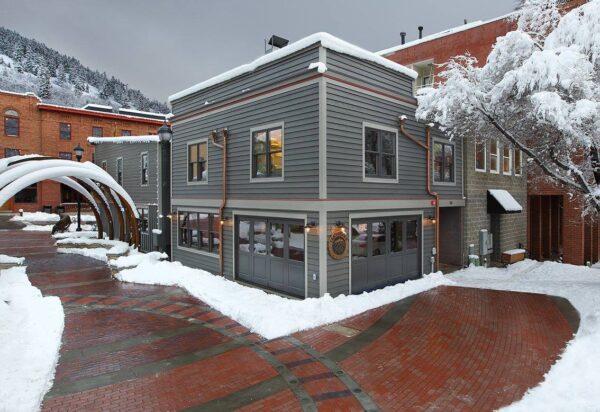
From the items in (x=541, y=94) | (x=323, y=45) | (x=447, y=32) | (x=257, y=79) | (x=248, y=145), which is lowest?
(x=248, y=145)

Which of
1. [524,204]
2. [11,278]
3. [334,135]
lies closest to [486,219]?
[524,204]

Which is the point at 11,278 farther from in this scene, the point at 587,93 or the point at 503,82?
the point at 587,93

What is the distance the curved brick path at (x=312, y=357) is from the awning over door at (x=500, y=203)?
5.81 m

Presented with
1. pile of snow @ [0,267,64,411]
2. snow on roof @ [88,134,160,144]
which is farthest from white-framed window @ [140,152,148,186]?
pile of snow @ [0,267,64,411]

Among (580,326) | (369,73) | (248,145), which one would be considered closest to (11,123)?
(248,145)

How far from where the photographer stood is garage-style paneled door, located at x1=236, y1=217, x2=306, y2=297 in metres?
10.5

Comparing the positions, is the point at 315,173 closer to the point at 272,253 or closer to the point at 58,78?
the point at 272,253

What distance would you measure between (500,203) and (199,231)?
A: 41.5ft

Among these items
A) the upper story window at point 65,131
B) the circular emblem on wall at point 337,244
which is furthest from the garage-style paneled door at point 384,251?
the upper story window at point 65,131

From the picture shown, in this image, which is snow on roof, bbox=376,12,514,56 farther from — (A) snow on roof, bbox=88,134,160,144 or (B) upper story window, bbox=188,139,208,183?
(B) upper story window, bbox=188,139,208,183

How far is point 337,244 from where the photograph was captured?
9.99m

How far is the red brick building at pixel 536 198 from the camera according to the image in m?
18.2

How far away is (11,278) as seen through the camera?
12188 mm

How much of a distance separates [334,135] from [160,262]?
8.77 meters
